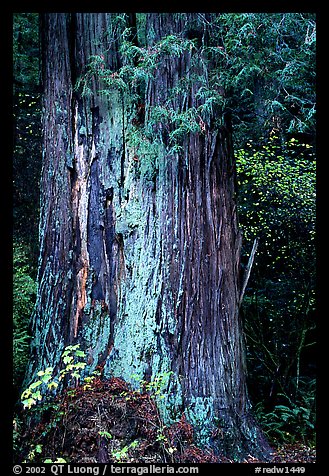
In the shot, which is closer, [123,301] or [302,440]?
[123,301]

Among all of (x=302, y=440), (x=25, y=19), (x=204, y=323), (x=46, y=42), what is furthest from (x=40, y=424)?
(x=25, y=19)

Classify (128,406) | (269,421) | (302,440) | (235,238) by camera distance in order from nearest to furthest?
(128,406)
(235,238)
(302,440)
(269,421)

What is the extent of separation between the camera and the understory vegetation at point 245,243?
435 centimetres

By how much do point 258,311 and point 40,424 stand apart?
4384 millimetres

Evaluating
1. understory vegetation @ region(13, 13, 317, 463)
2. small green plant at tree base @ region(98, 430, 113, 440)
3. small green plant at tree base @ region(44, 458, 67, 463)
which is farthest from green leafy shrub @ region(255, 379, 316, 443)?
small green plant at tree base @ region(44, 458, 67, 463)

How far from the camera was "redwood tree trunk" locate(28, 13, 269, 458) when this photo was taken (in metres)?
4.64

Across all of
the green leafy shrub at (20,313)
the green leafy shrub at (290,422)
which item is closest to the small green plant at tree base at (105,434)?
the green leafy shrub at (20,313)

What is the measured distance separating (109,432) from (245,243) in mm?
4532

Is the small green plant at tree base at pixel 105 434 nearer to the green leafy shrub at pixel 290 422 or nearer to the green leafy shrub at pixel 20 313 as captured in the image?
the green leafy shrub at pixel 20 313

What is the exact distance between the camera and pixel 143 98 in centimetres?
519

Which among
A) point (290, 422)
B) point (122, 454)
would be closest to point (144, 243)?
point (122, 454)

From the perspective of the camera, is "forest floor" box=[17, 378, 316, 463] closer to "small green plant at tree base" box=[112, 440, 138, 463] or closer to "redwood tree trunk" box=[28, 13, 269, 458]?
"small green plant at tree base" box=[112, 440, 138, 463]

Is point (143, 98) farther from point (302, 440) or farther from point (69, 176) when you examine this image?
point (302, 440)

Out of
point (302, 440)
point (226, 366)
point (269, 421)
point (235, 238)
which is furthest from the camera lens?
point (269, 421)
